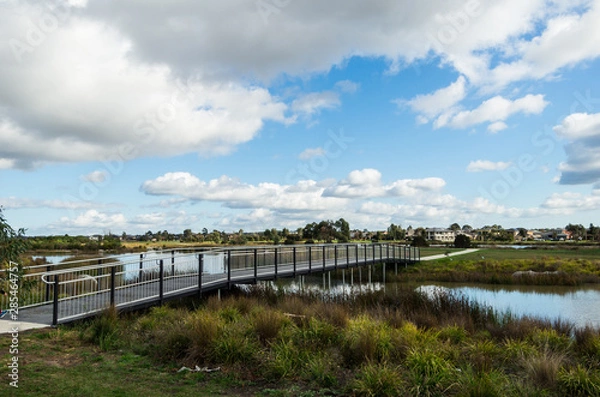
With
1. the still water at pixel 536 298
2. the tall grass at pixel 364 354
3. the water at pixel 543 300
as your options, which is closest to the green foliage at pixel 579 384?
the tall grass at pixel 364 354

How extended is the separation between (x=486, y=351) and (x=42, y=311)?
9459 mm

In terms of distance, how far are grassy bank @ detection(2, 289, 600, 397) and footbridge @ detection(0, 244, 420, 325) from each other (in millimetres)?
1169

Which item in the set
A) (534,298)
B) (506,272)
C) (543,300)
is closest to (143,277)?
(543,300)

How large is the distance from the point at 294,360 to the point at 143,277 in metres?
8.81

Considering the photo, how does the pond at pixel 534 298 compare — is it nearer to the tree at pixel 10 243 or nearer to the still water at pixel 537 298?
the still water at pixel 537 298

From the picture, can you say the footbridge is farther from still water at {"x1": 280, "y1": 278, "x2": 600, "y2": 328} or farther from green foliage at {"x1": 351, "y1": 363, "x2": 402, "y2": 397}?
green foliage at {"x1": 351, "y1": 363, "x2": 402, "y2": 397}

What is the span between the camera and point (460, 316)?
38.6 feet

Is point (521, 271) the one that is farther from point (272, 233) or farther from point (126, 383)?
point (272, 233)

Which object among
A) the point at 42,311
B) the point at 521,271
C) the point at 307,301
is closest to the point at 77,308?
the point at 42,311

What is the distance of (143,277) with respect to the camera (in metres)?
14.1

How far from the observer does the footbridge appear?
999 centimetres

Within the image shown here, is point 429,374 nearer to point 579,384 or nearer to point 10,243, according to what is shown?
point 579,384

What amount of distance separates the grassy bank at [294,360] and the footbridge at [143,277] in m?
1.17

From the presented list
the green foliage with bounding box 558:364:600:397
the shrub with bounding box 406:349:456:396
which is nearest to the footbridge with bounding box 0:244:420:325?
the shrub with bounding box 406:349:456:396
